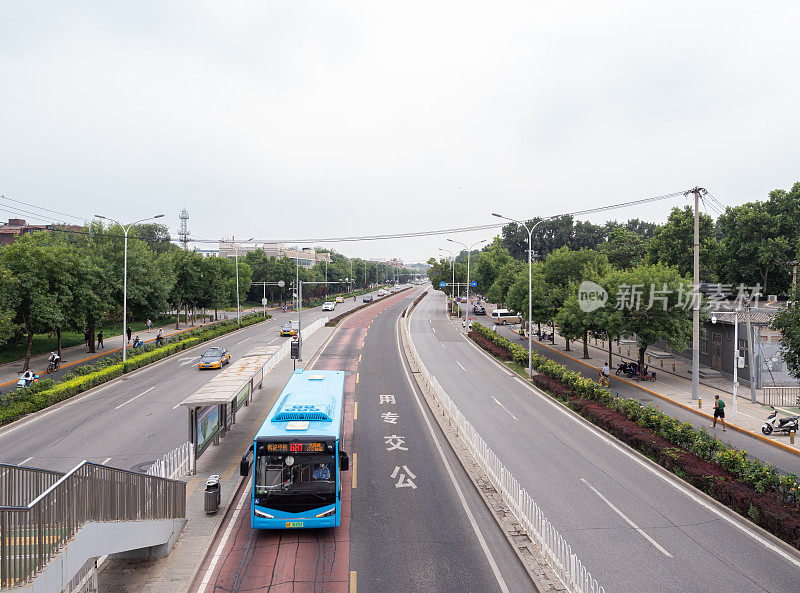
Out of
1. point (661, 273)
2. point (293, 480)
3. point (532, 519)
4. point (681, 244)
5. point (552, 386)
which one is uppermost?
point (681, 244)

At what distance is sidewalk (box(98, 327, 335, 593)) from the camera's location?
9125 mm

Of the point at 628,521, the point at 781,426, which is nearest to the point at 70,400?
the point at 628,521

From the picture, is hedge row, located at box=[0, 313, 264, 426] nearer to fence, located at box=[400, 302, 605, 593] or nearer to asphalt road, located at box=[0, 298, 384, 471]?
asphalt road, located at box=[0, 298, 384, 471]

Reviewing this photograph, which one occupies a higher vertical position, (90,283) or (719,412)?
(90,283)

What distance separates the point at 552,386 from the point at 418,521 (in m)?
16.0

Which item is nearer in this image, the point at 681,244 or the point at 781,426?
the point at 781,426

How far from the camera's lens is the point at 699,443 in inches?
613

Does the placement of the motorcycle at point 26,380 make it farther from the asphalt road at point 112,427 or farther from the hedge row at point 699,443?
the hedge row at point 699,443

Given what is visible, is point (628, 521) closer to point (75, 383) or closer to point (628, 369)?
point (628, 369)

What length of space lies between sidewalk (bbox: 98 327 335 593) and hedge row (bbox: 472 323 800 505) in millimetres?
14235

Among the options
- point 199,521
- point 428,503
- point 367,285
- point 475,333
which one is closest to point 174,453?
point 199,521

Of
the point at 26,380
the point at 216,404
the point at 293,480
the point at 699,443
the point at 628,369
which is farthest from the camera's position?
the point at 628,369

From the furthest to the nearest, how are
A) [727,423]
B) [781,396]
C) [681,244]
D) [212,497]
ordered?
[681,244] → [781,396] → [727,423] → [212,497]

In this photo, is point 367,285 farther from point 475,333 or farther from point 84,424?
point 84,424
